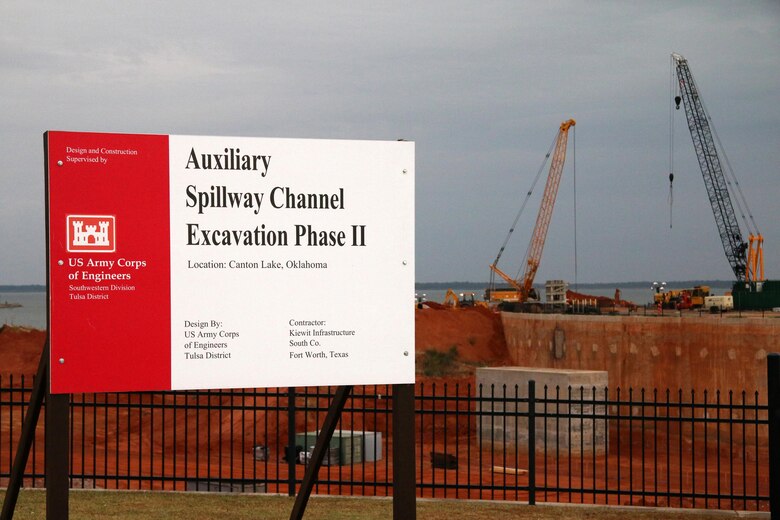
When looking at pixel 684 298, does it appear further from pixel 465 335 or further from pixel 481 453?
pixel 481 453

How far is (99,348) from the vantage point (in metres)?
6.59

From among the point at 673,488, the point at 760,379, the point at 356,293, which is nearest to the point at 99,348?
the point at 356,293

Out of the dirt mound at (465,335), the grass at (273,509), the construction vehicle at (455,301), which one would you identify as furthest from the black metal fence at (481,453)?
the construction vehicle at (455,301)

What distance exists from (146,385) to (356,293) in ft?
5.18

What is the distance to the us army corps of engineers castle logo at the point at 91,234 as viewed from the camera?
21.4 feet

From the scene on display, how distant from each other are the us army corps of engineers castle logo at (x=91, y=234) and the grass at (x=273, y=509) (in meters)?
5.11

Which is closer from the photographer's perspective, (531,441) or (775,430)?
(775,430)

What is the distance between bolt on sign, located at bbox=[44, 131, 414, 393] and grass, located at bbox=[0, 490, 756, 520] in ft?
14.8

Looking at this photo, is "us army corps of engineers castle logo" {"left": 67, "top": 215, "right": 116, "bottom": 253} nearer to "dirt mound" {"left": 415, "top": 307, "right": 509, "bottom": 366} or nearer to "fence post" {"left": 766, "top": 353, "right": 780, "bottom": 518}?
"fence post" {"left": 766, "top": 353, "right": 780, "bottom": 518}

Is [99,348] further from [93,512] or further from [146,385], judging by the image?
[93,512]

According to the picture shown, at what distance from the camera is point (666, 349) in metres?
39.0

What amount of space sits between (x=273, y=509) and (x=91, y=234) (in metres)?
5.86

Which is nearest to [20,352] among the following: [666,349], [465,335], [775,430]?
[465,335]

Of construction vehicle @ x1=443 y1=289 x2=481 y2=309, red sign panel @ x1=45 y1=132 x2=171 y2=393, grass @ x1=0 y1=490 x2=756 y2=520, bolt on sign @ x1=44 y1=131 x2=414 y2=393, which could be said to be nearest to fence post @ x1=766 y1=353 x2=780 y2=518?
grass @ x1=0 y1=490 x2=756 y2=520
